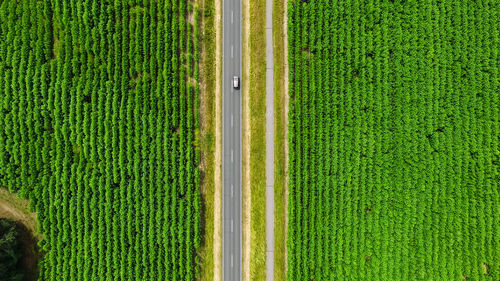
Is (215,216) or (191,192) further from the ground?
(191,192)

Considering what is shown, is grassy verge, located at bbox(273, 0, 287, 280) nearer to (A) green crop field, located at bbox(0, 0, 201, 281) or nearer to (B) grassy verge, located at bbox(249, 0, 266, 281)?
(B) grassy verge, located at bbox(249, 0, 266, 281)

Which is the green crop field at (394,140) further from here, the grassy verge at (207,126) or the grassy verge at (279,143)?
the grassy verge at (207,126)

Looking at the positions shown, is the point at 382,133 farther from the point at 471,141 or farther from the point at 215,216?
the point at 215,216

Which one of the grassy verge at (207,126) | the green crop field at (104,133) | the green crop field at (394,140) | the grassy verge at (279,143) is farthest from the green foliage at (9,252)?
the green crop field at (394,140)

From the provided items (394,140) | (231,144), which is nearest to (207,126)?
(231,144)

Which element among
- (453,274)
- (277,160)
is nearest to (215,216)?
(277,160)

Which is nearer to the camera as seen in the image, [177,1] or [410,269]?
[410,269]

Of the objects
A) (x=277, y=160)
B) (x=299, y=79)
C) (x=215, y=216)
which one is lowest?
(x=215, y=216)
